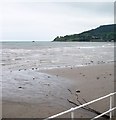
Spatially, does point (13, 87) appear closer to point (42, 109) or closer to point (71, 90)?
point (71, 90)

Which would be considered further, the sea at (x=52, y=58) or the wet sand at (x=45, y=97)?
the sea at (x=52, y=58)

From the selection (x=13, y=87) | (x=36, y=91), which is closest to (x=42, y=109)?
(x=36, y=91)

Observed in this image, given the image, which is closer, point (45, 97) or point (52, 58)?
point (45, 97)

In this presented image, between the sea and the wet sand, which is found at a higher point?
the sea

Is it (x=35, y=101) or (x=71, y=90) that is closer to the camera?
(x=35, y=101)

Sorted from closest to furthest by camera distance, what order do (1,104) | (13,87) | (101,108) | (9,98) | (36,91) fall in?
(101,108), (1,104), (9,98), (36,91), (13,87)

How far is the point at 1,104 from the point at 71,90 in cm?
480

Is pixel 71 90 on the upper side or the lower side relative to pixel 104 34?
lower

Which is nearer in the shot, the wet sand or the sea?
the wet sand

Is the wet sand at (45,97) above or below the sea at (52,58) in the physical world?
below

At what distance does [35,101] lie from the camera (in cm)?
1348

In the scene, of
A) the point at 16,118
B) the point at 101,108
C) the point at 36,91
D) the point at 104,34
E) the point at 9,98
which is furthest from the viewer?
the point at 104,34

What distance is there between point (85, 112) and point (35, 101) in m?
3.25

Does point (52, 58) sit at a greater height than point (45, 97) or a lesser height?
greater
